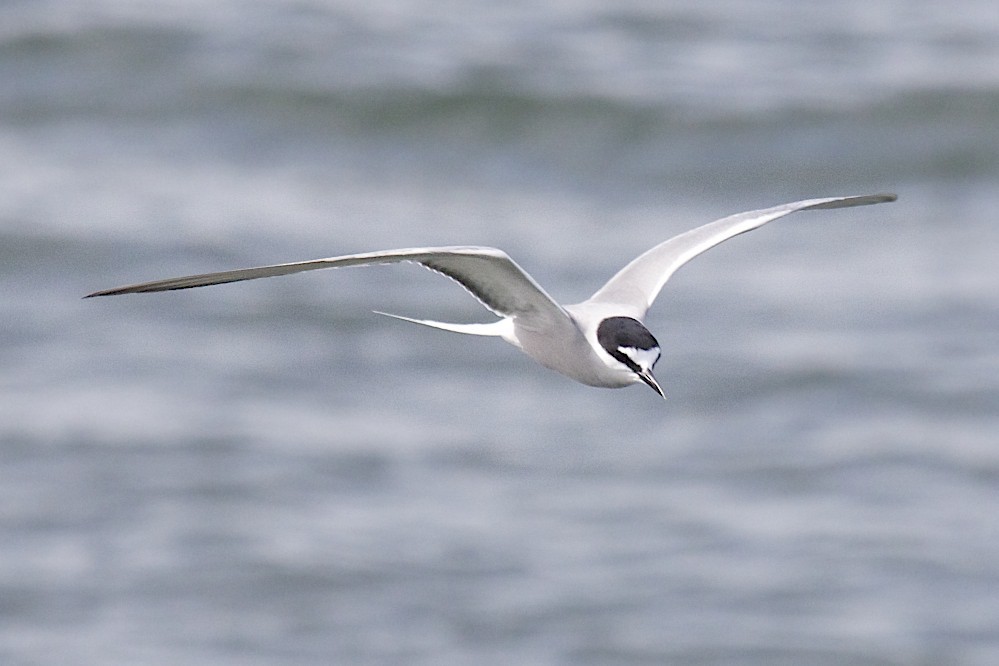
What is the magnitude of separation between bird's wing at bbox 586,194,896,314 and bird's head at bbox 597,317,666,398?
387 mm

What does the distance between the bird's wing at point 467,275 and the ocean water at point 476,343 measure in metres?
6.72

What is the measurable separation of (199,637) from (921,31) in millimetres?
11827

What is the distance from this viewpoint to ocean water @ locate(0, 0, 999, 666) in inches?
441

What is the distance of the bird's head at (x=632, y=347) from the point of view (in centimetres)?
423

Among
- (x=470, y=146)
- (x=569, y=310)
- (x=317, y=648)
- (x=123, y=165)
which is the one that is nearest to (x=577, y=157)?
(x=470, y=146)

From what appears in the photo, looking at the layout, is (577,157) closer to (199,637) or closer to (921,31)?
(921,31)

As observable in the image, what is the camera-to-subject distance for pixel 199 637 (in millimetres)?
11008

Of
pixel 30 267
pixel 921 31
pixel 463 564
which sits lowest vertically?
pixel 463 564

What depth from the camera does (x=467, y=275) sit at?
432cm

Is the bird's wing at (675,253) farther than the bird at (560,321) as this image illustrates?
Yes

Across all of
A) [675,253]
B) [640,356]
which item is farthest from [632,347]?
[675,253]

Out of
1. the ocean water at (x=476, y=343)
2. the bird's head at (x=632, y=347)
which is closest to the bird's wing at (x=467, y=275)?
the bird's head at (x=632, y=347)

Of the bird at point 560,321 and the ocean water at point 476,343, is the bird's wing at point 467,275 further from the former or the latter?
the ocean water at point 476,343

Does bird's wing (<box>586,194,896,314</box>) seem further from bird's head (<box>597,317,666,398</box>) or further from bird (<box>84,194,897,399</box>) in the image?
bird's head (<box>597,317,666,398</box>)
